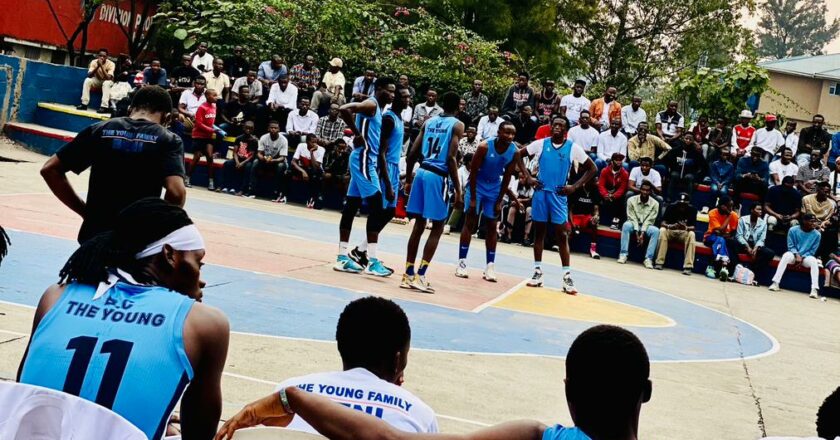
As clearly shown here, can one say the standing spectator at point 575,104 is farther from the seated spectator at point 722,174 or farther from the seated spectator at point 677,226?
the seated spectator at point 677,226

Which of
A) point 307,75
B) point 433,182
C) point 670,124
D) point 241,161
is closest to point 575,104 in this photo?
point 670,124

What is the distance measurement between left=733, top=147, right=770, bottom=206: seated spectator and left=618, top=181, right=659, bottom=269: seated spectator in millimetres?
1854

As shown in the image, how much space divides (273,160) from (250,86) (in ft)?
8.24

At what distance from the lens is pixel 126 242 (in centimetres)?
346

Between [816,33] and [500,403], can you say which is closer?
[500,403]

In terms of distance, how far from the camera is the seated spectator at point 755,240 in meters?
18.1

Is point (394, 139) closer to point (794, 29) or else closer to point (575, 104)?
point (575, 104)

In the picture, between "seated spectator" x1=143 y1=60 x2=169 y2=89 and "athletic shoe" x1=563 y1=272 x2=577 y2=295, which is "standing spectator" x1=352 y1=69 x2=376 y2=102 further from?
"athletic shoe" x1=563 y1=272 x2=577 y2=295

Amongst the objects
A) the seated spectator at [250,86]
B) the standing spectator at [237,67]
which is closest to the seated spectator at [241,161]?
the seated spectator at [250,86]

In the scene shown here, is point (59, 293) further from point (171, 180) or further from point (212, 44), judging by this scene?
point (212, 44)

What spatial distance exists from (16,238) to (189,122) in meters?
11.0

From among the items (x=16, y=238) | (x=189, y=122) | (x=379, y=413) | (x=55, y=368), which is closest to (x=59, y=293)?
(x=55, y=368)

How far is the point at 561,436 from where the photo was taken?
2.82 meters

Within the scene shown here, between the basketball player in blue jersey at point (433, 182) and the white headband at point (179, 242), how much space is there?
23.8 feet
